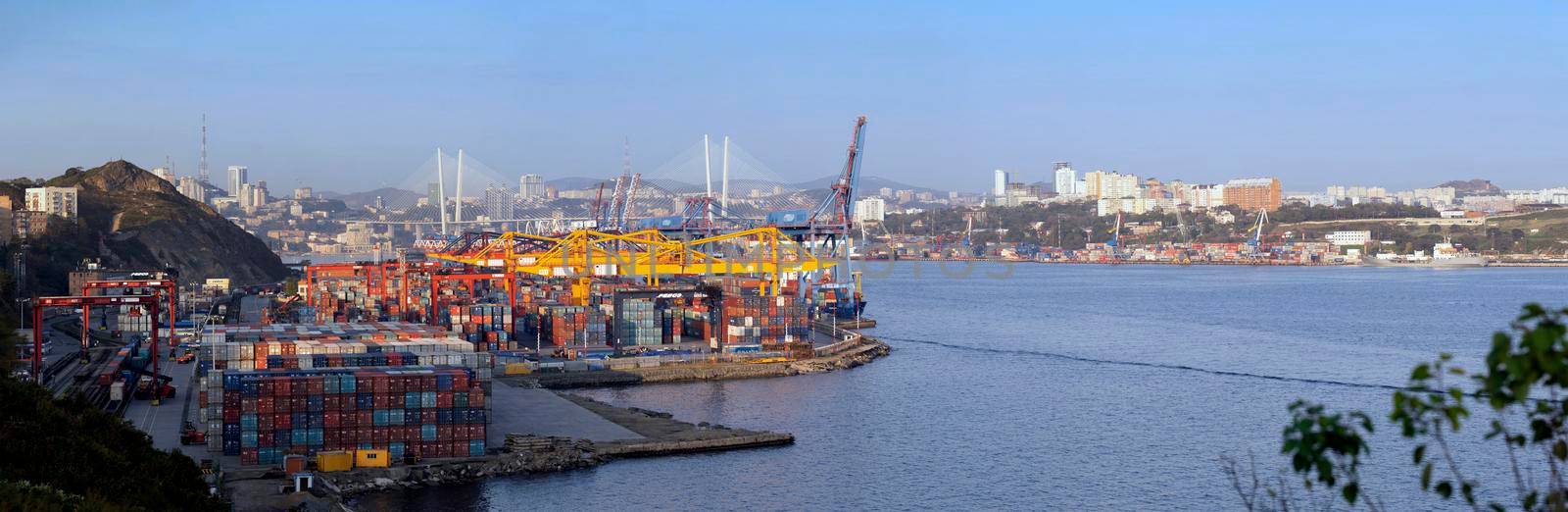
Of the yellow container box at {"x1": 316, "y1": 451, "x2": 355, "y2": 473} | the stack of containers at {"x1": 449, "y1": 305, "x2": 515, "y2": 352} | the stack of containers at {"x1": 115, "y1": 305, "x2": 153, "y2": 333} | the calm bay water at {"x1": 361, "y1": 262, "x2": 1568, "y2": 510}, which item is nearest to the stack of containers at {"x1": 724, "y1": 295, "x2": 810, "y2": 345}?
the calm bay water at {"x1": 361, "y1": 262, "x2": 1568, "y2": 510}

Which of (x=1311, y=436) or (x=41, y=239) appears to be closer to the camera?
(x=1311, y=436)

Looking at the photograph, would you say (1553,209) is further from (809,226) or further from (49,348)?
(49,348)

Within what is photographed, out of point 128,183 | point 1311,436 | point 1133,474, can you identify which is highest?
point 128,183

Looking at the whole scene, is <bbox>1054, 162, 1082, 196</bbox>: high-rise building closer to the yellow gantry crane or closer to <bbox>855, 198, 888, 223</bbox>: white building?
<bbox>855, 198, 888, 223</bbox>: white building

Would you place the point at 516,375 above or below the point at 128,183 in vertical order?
below

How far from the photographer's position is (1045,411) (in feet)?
34.7

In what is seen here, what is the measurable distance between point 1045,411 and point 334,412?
530 centimetres

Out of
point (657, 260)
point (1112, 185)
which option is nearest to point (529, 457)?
point (657, 260)

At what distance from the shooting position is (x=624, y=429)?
9.49 meters

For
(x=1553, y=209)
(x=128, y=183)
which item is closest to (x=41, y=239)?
(x=128, y=183)

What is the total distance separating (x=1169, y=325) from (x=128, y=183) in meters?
26.2

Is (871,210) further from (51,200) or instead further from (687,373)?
(687,373)

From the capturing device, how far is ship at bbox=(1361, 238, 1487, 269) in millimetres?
43000

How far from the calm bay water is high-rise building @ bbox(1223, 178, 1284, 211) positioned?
138ft
